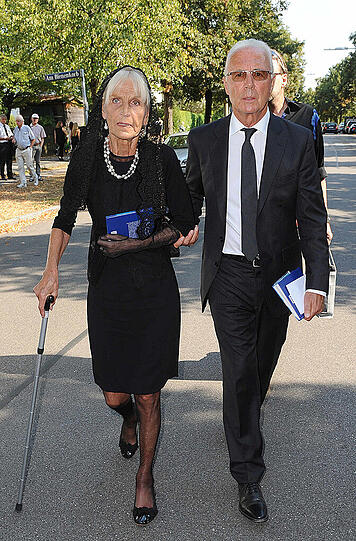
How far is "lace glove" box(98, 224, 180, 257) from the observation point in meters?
2.98

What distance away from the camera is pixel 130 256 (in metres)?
3.09

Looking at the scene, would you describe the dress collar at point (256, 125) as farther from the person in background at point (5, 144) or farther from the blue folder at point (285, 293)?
the person in background at point (5, 144)

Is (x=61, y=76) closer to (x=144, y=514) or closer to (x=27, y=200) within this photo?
(x=27, y=200)

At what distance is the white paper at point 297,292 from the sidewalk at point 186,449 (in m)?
0.94

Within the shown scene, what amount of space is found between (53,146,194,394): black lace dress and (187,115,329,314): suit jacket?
0.16 meters

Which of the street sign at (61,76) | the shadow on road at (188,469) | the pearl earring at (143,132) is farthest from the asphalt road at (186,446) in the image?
the street sign at (61,76)

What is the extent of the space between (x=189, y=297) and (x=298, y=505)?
13.3 feet

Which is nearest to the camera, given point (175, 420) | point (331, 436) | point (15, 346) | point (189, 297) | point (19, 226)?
point (331, 436)

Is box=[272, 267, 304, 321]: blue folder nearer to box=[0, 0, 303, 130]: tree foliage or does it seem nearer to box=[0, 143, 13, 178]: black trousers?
box=[0, 0, 303, 130]: tree foliage

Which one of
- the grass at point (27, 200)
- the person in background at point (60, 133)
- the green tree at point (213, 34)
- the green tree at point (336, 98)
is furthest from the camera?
the green tree at point (336, 98)

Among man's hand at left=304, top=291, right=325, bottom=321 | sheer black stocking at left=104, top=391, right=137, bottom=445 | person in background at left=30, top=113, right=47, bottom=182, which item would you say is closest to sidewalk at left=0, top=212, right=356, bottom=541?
sheer black stocking at left=104, top=391, right=137, bottom=445

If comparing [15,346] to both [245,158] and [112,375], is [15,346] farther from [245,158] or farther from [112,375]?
[245,158]

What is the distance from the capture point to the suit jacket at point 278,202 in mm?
3129

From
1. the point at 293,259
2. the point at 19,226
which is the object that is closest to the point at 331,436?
the point at 293,259
